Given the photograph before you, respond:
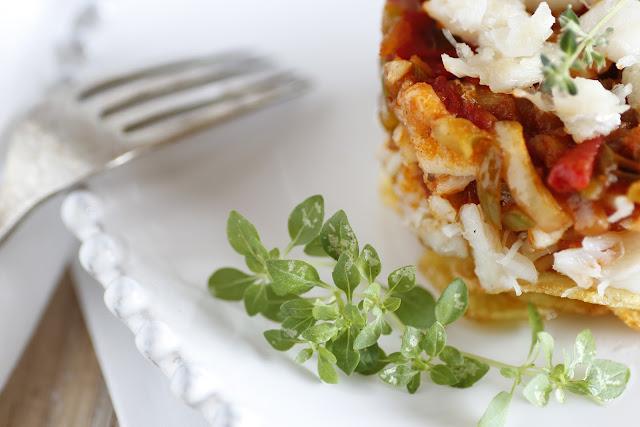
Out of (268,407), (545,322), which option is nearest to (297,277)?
(268,407)

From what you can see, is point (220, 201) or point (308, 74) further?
point (308, 74)

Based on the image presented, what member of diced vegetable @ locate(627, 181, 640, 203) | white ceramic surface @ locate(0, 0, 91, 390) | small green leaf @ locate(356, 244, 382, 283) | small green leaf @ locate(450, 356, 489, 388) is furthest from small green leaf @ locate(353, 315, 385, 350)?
white ceramic surface @ locate(0, 0, 91, 390)

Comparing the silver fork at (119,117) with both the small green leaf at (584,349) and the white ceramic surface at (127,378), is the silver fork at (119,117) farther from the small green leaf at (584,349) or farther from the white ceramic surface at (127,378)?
the small green leaf at (584,349)

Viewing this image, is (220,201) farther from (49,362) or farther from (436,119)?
(436,119)

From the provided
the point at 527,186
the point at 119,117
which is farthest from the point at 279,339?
the point at 119,117

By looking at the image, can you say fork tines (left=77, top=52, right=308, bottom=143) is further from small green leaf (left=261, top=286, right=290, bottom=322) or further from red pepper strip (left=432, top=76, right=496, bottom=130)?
red pepper strip (left=432, top=76, right=496, bottom=130)

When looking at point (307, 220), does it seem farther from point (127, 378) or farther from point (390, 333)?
point (127, 378)

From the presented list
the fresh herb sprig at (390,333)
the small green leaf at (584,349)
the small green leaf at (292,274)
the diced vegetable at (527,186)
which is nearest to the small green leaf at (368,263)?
the fresh herb sprig at (390,333)
